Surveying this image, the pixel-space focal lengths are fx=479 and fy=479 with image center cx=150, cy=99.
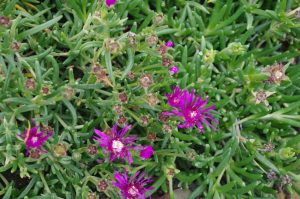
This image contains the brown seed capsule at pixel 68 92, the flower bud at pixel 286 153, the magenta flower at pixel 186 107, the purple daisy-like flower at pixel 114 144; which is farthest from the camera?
the flower bud at pixel 286 153

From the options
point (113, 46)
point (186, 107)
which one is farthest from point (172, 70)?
point (113, 46)

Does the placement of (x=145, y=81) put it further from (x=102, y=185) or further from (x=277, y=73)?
A: (x=277, y=73)

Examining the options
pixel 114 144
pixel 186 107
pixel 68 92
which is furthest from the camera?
pixel 186 107

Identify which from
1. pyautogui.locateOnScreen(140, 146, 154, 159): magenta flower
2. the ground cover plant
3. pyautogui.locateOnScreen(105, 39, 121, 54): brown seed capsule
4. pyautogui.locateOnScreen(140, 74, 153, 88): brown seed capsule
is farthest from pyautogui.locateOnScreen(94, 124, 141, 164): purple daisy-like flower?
pyautogui.locateOnScreen(105, 39, 121, 54): brown seed capsule

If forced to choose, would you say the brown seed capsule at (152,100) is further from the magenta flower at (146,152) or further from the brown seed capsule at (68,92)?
the brown seed capsule at (68,92)

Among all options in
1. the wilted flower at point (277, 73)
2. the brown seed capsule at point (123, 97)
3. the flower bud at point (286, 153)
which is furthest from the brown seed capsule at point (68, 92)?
the flower bud at point (286, 153)

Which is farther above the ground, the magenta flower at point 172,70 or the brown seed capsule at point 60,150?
the magenta flower at point 172,70

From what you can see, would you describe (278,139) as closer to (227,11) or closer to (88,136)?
(227,11)

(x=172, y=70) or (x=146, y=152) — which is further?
(x=172, y=70)
